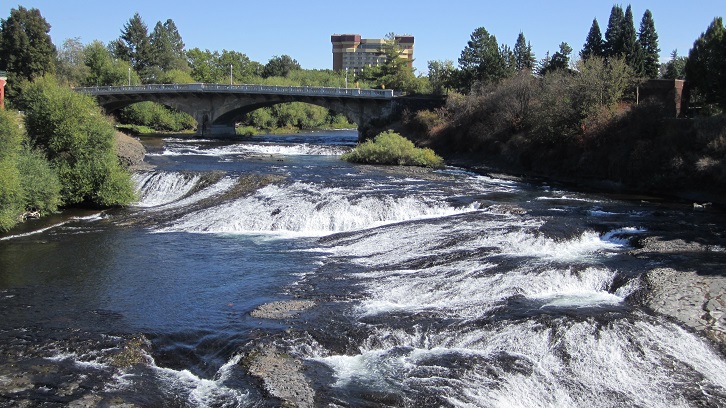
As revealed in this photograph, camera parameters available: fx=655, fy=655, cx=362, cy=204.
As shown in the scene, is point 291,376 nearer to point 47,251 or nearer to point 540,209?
point 47,251

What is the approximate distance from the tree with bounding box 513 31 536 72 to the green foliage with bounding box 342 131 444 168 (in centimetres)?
3652

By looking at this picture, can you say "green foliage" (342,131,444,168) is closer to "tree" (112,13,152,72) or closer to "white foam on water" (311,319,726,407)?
"white foam on water" (311,319,726,407)

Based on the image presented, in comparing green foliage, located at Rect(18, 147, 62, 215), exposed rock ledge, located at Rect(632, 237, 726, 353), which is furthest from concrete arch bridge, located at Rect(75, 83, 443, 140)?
exposed rock ledge, located at Rect(632, 237, 726, 353)

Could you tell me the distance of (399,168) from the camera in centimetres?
4541

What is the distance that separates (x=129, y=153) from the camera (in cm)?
4366

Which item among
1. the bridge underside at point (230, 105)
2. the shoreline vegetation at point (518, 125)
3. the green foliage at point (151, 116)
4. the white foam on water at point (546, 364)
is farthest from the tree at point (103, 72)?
the white foam on water at point (546, 364)

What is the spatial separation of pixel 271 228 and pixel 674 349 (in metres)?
16.9

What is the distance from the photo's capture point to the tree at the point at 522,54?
7975cm

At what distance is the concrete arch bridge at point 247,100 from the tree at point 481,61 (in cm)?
902

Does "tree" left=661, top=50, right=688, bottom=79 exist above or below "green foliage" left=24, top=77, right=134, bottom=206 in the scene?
above

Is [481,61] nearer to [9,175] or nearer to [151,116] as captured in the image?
[151,116]

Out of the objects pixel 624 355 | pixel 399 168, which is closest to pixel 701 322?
pixel 624 355

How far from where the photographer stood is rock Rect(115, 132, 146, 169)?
39403 millimetres

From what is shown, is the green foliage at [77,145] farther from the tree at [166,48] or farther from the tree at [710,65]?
the tree at [166,48]
